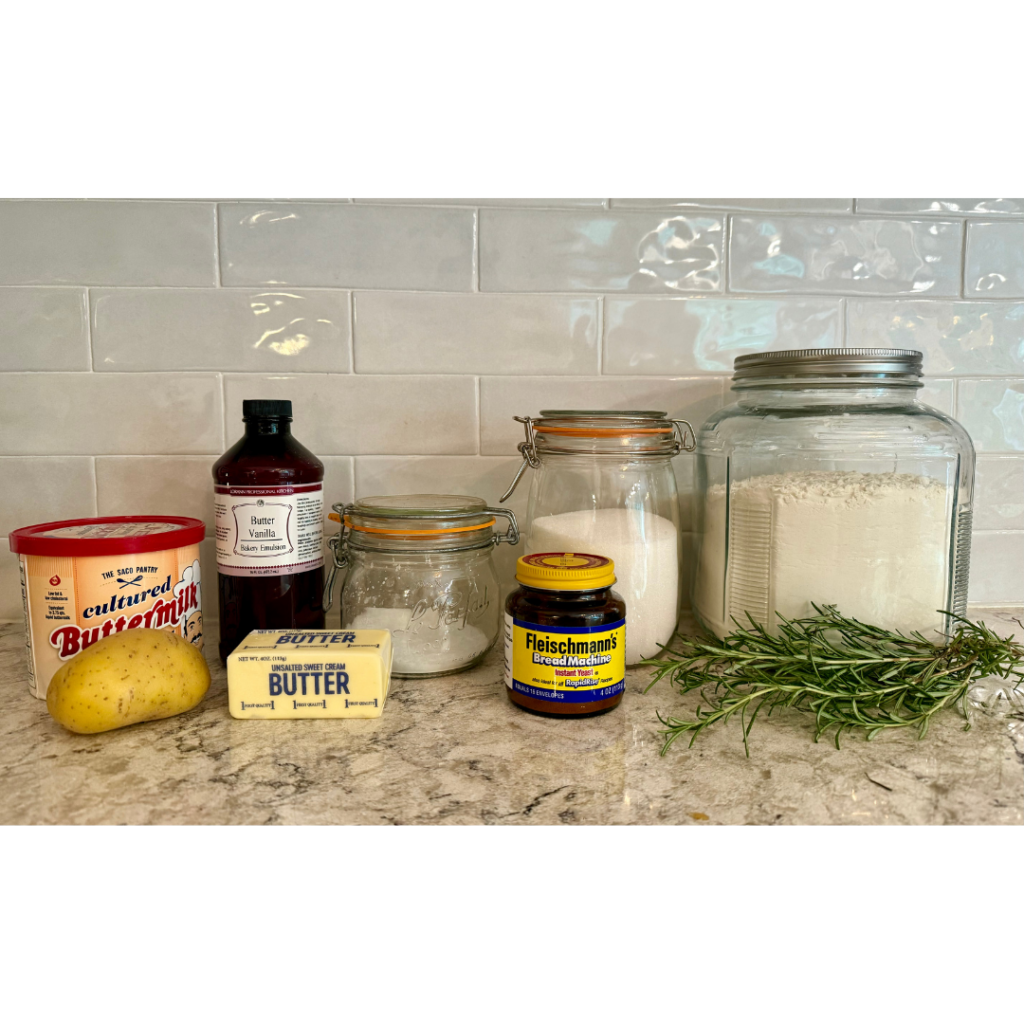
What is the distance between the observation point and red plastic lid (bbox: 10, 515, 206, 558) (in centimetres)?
73

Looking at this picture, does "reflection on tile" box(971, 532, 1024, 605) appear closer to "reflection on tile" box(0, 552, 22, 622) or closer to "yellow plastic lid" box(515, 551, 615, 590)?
"yellow plastic lid" box(515, 551, 615, 590)

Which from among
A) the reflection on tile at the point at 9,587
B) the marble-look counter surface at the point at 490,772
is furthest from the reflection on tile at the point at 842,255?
the reflection on tile at the point at 9,587

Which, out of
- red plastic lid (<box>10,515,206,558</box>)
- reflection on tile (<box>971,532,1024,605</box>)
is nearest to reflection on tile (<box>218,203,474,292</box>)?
red plastic lid (<box>10,515,206,558</box>)

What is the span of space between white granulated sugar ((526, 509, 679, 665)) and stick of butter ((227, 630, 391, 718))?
0.83 ft

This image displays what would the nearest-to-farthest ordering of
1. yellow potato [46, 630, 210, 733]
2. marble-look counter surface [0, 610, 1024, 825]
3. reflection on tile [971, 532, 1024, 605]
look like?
marble-look counter surface [0, 610, 1024, 825] → yellow potato [46, 630, 210, 733] → reflection on tile [971, 532, 1024, 605]

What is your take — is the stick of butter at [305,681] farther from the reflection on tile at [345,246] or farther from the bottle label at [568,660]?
the reflection on tile at [345,246]

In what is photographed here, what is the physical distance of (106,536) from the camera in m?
0.77

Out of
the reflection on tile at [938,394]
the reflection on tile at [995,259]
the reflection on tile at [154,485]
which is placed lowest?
the reflection on tile at [154,485]

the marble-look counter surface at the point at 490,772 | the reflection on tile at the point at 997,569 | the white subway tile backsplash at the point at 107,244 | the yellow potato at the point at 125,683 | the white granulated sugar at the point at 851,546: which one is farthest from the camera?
the reflection on tile at the point at 997,569

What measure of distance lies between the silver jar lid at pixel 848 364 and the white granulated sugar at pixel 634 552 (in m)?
0.21

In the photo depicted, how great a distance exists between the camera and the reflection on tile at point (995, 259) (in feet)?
3.38

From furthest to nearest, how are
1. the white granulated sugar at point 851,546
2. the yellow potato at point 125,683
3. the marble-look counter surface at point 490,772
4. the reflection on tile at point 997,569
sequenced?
the reflection on tile at point 997,569 < the white granulated sugar at point 851,546 < the yellow potato at point 125,683 < the marble-look counter surface at point 490,772
